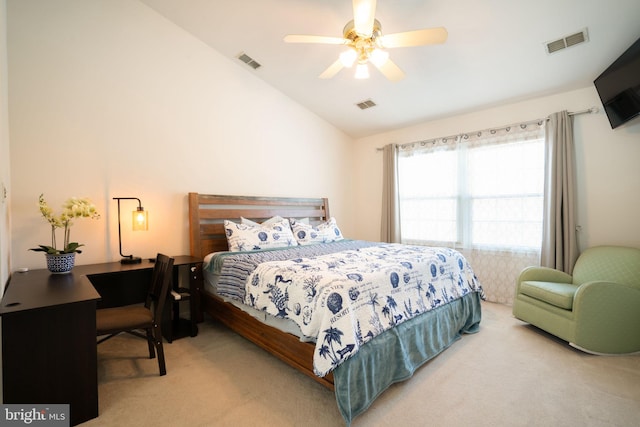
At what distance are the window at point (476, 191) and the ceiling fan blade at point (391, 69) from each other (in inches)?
79.7

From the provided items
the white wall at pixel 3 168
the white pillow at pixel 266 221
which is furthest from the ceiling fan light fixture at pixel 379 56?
the white wall at pixel 3 168

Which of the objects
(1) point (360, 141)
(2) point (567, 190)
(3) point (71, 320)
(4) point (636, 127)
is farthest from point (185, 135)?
(4) point (636, 127)

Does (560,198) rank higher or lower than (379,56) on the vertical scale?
lower

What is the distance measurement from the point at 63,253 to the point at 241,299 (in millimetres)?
1414

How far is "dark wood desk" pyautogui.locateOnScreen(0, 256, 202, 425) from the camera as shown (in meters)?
1.49

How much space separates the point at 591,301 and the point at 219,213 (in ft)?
12.4

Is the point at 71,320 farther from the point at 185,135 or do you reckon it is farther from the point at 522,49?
the point at 522,49

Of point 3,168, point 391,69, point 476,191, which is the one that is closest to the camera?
point 3,168

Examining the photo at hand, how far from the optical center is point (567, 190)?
10.6 feet

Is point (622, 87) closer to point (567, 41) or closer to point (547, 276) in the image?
point (567, 41)

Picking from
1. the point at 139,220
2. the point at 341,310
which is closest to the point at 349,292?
the point at 341,310

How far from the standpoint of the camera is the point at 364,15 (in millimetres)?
1992

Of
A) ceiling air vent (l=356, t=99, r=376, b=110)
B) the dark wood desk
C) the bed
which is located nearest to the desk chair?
the dark wood desk

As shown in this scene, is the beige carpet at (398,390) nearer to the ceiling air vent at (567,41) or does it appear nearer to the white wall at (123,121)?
the white wall at (123,121)
